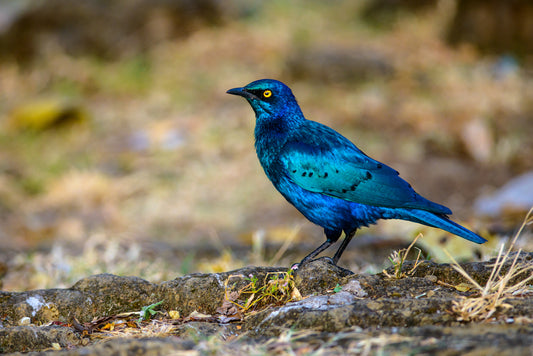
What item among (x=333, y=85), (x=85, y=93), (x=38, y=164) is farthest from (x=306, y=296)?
(x=85, y=93)

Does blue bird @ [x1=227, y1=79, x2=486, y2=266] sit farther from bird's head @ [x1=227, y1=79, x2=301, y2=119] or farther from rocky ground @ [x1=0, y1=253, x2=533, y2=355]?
→ rocky ground @ [x1=0, y1=253, x2=533, y2=355]

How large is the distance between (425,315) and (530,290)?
1.87 feet

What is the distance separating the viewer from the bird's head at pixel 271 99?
347 cm

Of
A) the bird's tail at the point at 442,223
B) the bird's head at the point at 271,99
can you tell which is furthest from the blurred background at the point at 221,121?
the bird's head at the point at 271,99

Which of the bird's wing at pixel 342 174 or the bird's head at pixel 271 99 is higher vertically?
the bird's head at pixel 271 99

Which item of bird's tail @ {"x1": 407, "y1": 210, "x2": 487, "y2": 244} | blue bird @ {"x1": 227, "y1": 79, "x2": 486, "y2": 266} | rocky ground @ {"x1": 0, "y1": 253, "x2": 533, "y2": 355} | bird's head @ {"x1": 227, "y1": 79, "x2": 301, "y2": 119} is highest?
bird's head @ {"x1": 227, "y1": 79, "x2": 301, "y2": 119}

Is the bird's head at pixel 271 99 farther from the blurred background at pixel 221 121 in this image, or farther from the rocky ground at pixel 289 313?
the blurred background at pixel 221 121

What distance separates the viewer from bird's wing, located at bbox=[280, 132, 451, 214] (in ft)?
10.4

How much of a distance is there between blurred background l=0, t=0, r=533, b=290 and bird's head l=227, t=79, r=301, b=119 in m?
1.19

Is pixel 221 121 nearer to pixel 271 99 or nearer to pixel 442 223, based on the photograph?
pixel 271 99

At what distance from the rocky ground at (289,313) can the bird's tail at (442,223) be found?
0.16 m

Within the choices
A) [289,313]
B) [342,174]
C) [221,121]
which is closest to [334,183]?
[342,174]

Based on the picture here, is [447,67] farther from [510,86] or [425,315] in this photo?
[425,315]

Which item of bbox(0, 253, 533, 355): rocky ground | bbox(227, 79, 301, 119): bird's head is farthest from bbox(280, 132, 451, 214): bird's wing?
bbox(0, 253, 533, 355): rocky ground
